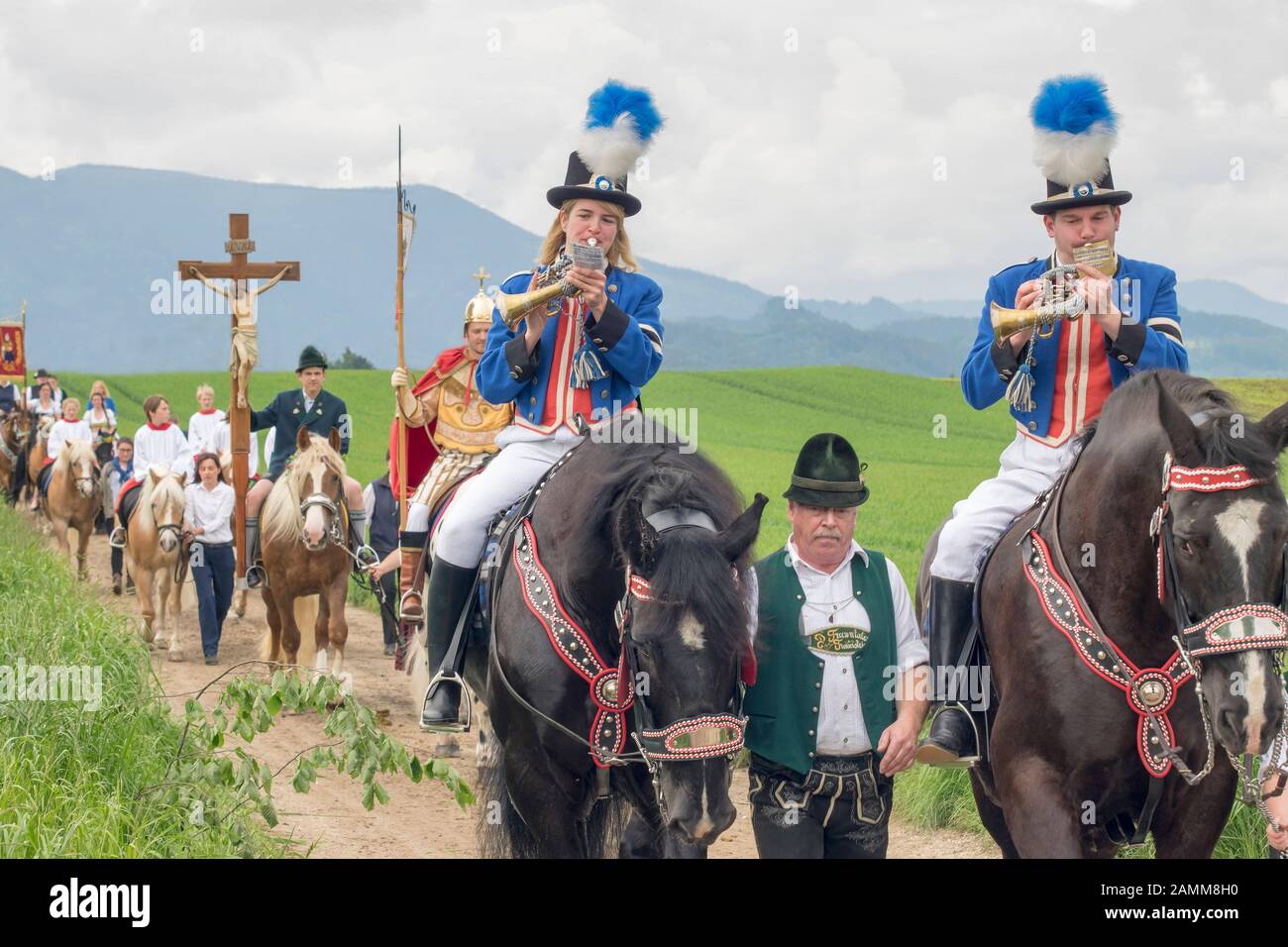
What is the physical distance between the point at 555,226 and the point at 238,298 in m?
8.66

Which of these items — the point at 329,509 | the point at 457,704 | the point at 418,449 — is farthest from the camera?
the point at 329,509

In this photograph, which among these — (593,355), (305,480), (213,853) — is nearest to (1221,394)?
(593,355)

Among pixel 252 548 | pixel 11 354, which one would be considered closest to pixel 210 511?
pixel 252 548

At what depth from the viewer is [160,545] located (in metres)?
14.1

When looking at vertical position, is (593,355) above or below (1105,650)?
above

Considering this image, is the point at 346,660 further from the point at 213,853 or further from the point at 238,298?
the point at 213,853

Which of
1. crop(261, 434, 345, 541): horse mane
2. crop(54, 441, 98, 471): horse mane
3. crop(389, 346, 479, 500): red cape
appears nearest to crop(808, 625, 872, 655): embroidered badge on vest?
crop(389, 346, 479, 500): red cape

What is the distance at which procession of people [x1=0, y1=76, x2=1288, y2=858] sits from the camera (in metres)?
4.79

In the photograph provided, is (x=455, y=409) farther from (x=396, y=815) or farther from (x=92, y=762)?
(x=92, y=762)

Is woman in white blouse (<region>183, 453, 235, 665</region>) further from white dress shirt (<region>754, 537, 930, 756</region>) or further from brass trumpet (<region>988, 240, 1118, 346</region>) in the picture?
brass trumpet (<region>988, 240, 1118, 346</region>)

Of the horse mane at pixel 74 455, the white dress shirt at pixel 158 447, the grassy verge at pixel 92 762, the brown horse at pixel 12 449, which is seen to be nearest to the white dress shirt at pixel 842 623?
the grassy verge at pixel 92 762

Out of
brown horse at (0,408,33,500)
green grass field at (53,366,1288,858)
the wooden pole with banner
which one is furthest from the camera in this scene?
brown horse at (0,408,33,500)

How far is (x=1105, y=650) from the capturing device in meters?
4.48

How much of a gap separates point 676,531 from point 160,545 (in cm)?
1099
